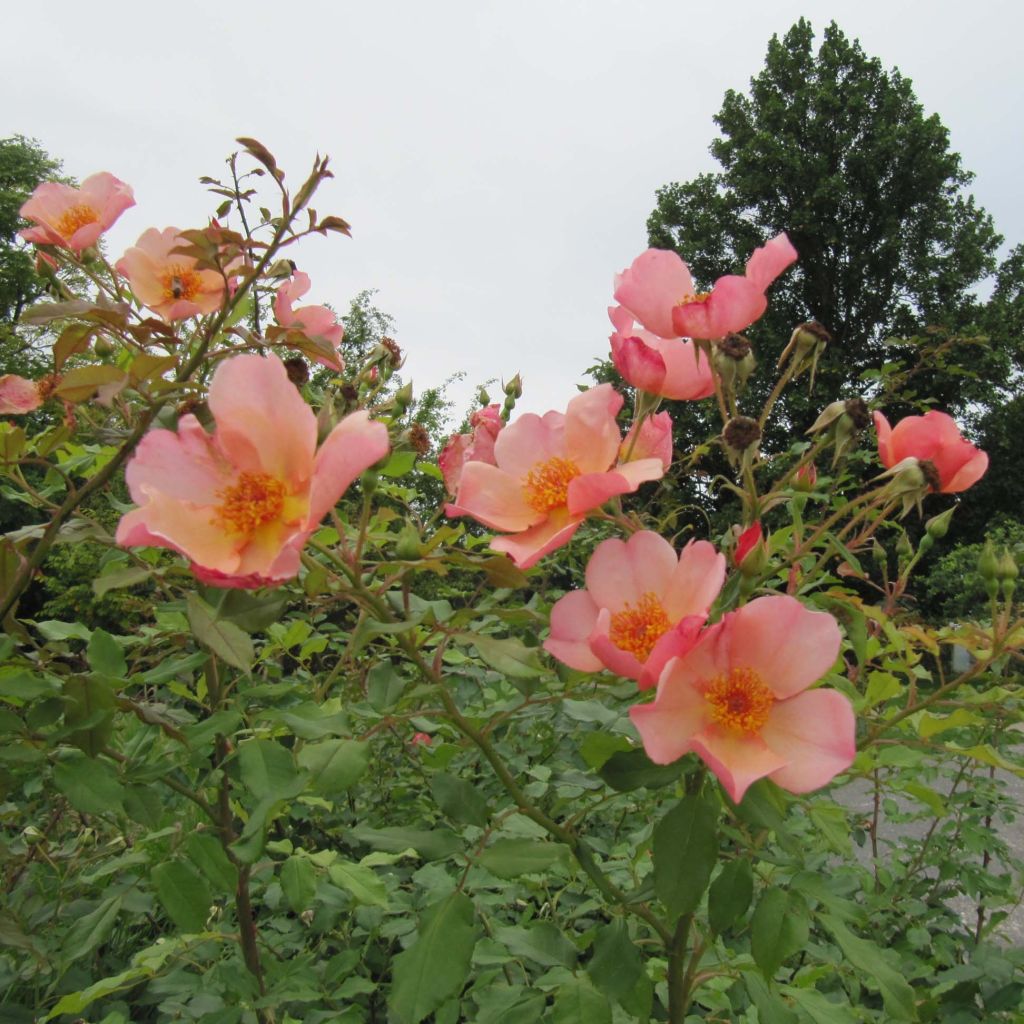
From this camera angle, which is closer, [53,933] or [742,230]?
[53,933]

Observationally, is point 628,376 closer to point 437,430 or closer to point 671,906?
point 671,906

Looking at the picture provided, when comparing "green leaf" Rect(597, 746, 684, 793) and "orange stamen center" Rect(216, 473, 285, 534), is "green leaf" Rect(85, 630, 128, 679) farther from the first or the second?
"green leaf" Rect(597, 746, 684, 793)

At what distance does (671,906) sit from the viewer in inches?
23.4

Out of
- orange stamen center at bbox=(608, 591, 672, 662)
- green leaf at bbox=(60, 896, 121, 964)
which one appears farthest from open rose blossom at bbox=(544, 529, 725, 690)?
green leaf at bbox=(60, 896, 121, 964)

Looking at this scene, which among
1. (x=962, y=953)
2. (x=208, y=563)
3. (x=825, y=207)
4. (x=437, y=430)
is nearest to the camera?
(x=208, y=563)

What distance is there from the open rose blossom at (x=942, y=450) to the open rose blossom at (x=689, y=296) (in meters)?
0.18

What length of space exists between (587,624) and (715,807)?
169 mm

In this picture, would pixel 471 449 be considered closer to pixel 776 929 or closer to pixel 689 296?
pixel 689 296

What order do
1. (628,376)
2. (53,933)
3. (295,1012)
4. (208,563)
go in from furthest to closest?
(53,933) < (295,1012) < (628,376) < (208,563)

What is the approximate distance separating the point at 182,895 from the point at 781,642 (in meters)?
0.63

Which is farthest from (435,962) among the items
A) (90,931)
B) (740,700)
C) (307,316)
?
(307,316)

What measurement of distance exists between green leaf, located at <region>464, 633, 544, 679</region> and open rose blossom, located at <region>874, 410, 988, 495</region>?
403 millimetres

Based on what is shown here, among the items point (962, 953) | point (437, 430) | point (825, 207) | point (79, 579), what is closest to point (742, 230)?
point (825, 207)

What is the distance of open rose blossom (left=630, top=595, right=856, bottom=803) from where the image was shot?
1.87 feet
